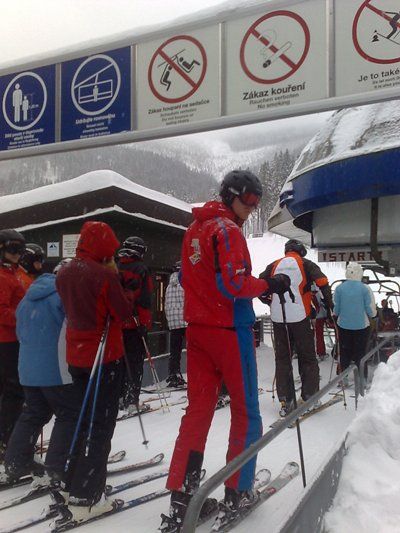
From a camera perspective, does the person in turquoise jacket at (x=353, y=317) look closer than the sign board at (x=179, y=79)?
No

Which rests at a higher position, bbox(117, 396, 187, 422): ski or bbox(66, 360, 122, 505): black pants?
bbox(66, 360, 122, 505): black pants

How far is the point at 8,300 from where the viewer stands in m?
3.75

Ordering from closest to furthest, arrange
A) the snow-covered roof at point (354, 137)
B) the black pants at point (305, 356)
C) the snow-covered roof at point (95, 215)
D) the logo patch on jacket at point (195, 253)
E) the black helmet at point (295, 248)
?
the logo patch on jacket at point (195, 253) < the black pants at point (305, 356) < the black helmet at point (295, 248) < the snow-covered roof at point (354, 137) < the snow-covered roof at point (95, 215)

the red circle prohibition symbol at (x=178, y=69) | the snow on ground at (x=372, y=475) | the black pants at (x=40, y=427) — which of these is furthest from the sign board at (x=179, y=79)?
the snow on ground at (x=372, y=475)

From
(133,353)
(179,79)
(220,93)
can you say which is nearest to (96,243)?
(220,93)

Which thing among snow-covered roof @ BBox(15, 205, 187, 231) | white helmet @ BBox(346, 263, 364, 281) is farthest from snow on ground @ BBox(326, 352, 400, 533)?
snow-covered roof @ BBox(15, 205, 187, 231)

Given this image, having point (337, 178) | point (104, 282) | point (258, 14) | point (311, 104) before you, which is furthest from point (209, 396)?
point (337, 178)

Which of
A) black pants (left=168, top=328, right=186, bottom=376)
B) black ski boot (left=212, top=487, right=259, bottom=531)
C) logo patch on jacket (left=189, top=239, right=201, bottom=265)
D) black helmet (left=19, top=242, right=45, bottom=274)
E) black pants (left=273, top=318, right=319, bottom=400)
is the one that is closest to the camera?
black ski boot (left=212, top=487, right=259, bottom=531)

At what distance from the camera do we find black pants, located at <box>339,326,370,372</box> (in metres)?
6.29

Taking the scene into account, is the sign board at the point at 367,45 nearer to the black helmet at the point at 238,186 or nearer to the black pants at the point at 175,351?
the black helmet at the point at 238,186

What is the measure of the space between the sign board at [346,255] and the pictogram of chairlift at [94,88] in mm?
7002

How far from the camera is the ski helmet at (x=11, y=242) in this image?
3703 millimetres

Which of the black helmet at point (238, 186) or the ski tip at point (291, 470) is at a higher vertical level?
the black helmet at point (238, 186)

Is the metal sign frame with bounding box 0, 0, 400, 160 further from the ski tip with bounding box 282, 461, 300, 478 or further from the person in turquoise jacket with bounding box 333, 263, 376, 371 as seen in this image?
the person in turquoise jacket with bounding box 333, 263, 376, 371
